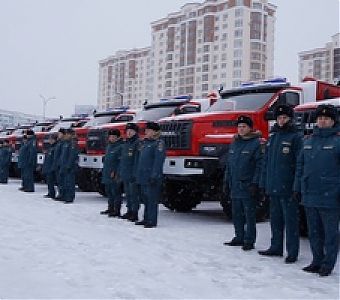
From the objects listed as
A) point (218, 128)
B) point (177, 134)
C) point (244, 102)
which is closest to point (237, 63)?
point (244, 102)

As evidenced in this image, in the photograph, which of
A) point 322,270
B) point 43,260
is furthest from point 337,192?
point 43,260

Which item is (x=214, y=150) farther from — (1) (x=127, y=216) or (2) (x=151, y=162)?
(1) (x=127, y=216)

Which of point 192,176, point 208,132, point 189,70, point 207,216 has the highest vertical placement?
point 189,70

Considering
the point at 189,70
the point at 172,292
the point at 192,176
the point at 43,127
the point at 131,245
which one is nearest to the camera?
the point at 172,292

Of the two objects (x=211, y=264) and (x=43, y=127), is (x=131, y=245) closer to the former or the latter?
(x=211, y=264)

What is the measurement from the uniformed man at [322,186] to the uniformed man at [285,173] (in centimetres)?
38

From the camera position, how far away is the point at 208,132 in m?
8.48

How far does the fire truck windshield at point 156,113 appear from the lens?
37.1ft

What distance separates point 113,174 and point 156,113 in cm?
265

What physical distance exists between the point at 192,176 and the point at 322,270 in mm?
3667

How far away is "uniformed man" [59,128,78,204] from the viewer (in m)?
10.9

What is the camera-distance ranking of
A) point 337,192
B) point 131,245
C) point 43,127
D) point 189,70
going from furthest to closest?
point 189,70 → point 43,127 → point 131,245 → point 337,192

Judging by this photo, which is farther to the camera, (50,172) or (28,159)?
(28,159)

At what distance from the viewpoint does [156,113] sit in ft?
37.6
